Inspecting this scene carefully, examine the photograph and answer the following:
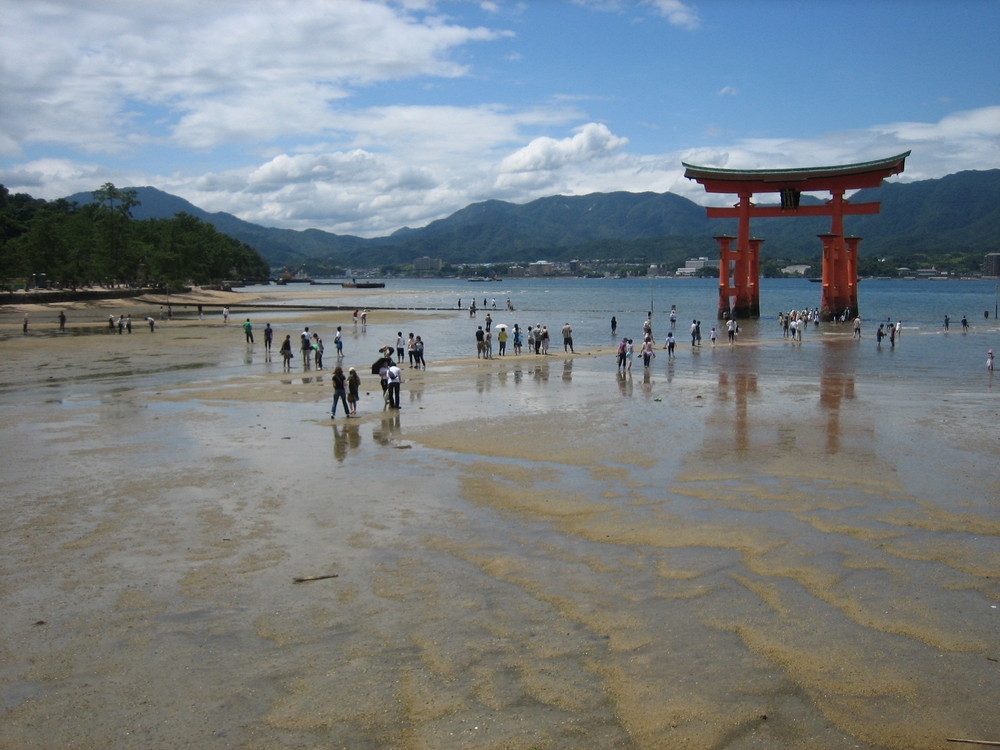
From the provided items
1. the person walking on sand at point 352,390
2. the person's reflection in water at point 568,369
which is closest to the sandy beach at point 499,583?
the person walking on sand at point 352,390

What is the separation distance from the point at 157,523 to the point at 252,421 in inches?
323

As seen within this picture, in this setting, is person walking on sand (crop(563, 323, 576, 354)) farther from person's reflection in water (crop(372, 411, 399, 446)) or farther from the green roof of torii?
the green roof of torii

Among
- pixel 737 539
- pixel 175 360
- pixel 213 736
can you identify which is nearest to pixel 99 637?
pixel 213 736

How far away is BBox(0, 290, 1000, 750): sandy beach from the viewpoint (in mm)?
6102

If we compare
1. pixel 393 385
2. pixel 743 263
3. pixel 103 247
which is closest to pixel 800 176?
pixel 743 263

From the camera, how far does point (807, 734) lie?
582 cm

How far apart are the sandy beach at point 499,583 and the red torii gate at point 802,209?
51.2 m

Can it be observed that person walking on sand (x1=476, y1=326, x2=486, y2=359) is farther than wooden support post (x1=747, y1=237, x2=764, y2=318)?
No

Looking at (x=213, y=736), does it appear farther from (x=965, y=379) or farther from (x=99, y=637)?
(x=965, y=379)

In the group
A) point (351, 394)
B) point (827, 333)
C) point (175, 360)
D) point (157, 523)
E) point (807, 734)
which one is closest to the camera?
point (807, 734)

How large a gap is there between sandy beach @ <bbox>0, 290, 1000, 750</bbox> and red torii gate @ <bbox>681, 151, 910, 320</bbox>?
51.2m

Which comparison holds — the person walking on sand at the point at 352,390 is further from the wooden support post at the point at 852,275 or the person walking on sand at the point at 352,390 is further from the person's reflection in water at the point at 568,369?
the wooden support post at the point at 852,275

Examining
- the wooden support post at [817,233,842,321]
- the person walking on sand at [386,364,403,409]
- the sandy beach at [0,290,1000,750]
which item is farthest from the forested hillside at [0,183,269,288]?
the wooden support post at [817,233,842,321]

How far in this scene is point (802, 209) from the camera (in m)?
66.5
